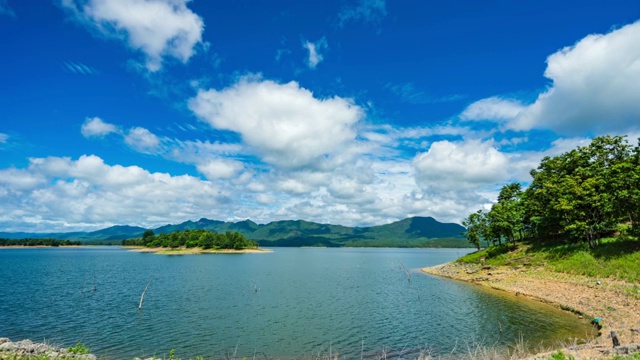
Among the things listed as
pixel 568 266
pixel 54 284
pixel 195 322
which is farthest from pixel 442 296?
pixel 54 284

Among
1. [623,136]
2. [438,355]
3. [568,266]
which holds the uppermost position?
[623,136]

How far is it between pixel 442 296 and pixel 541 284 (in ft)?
55.4

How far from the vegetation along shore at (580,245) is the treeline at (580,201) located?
0.17m

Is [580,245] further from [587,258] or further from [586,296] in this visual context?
[586,296]

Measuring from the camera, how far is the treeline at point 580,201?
2317 inches

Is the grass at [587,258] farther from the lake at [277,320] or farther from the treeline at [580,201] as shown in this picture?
the lake at [277,320]

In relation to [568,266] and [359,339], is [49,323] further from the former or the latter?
[568,266]

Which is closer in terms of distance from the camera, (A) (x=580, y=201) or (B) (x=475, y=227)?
(A) (x=580, y=201)

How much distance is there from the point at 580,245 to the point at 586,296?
81.3ft

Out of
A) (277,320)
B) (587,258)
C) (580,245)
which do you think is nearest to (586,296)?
(587,258)

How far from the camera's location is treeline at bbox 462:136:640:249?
5884 cm

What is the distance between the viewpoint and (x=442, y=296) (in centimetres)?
6331

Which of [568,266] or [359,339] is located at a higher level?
[568,266]

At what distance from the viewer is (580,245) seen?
6725 centimetres
